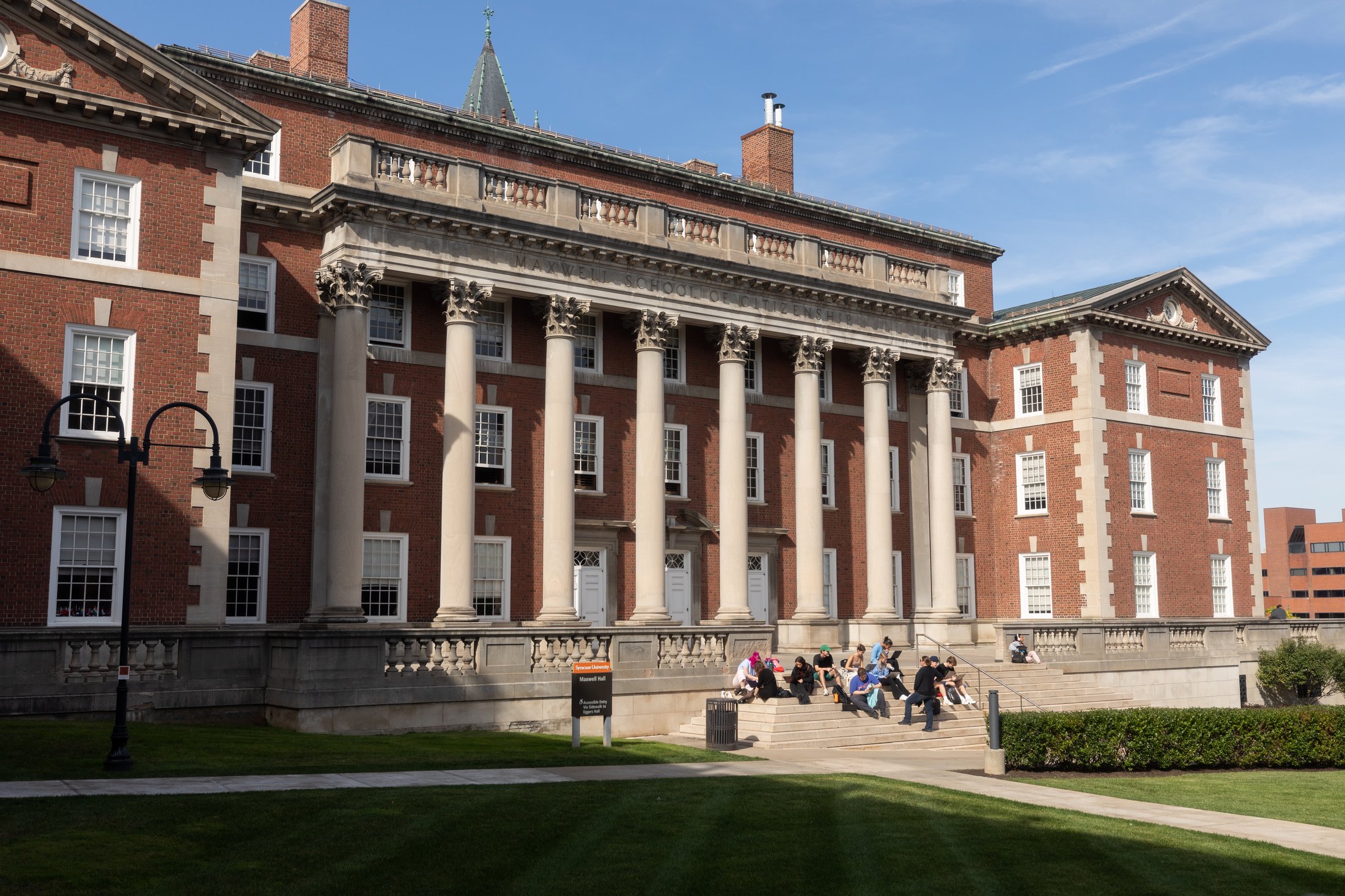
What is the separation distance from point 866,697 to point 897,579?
45.3 feet

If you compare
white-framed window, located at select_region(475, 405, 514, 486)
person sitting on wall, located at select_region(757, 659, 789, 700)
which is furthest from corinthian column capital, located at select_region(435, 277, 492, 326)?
person sitting on wall, located at select_region(757, 659, 789, 700)

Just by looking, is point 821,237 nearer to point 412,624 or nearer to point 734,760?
point 412,624

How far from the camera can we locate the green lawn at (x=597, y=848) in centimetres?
1291

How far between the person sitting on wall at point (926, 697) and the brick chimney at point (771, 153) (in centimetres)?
2237

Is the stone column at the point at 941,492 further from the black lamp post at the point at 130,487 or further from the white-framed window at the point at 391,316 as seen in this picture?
the black lamp post at the point at 130,487

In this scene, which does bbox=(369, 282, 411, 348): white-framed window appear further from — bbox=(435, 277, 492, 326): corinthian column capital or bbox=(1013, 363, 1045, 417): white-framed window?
bbox=(1013, 363, 1045, 417): white-framed window

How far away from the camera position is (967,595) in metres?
47.7

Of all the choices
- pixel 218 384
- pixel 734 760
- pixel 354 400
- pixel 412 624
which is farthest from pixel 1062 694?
pixel 218 384

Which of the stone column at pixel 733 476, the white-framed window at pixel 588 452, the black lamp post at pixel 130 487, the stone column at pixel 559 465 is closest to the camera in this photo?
the black lamp post at pixel 130 487

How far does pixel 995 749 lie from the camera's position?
78.1 feet

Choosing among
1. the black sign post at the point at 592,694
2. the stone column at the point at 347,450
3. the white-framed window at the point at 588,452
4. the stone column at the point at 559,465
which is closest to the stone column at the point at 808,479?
the white-framed window at the point at 588,452

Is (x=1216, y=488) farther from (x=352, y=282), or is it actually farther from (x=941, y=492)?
(x=352, y=282)

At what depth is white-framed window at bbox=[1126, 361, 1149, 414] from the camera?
159 feet

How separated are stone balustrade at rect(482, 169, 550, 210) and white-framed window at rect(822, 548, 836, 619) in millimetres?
15226
